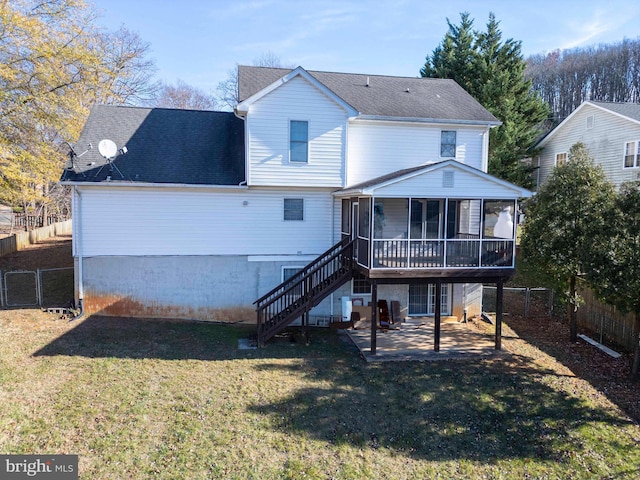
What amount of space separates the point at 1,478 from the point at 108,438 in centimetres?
153

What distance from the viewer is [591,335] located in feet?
45.3

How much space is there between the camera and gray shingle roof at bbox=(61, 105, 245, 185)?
44.1 feet

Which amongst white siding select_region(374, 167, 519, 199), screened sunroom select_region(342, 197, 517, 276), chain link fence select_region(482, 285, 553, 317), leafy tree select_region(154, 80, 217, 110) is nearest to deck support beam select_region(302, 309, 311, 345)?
screened sunroom select_region(342, 197, 517, 276)

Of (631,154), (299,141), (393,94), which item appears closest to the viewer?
(299,141)

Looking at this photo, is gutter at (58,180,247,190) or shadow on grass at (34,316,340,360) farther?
gutter at (58,180,247,190)

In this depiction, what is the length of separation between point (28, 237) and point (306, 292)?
20.1m

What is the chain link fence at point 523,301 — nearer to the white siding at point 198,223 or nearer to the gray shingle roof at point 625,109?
the white siding at point 198,223

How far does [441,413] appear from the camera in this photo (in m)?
8.77

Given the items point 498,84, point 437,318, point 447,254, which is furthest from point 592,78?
point 437,318

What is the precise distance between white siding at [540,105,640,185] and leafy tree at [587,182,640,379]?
10.7 metres

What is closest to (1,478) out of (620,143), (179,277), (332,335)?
(179,277)

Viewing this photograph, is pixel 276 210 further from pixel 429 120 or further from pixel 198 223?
pixel 429 120

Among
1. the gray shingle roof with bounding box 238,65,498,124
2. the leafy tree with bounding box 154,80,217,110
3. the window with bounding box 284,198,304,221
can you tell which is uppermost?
the leafy tree with bounding box 154,80,217,110

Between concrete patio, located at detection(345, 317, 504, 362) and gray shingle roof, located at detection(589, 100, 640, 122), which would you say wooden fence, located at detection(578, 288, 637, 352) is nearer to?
concrete patio, located at detection(345, 317, 504, 362)
